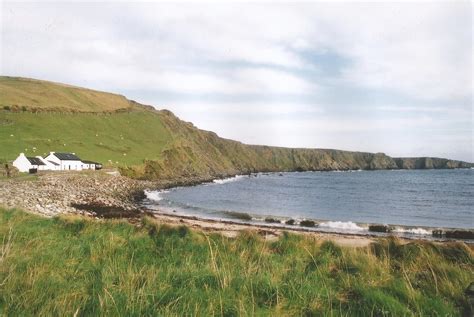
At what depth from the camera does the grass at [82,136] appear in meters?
72.1

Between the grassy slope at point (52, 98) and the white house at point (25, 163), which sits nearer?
the white house at point (25, 163)

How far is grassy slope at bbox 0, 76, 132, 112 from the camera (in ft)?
315

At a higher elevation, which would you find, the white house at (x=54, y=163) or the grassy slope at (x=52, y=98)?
the grassy slope at (x=52, y=98)

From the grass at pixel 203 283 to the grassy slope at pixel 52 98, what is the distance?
9435 cm

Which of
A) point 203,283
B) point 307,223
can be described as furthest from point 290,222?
point 203,283

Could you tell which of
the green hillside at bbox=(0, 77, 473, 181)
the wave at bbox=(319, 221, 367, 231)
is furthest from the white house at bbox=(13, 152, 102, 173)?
the wave at bbox=(319, 221, 367, 231)

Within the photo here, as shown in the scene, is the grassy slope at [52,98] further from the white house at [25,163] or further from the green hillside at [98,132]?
the white house at [25,163]

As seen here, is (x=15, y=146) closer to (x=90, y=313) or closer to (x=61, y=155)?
(x=61, y=155)

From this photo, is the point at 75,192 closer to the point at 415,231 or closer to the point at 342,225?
the point at 342,225

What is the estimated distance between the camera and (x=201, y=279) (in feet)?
19.8

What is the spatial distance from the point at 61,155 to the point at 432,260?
7008 cm

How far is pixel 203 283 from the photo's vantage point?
5.98 m

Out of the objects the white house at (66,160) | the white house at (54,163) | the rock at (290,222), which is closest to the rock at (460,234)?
the rock at (290,222)

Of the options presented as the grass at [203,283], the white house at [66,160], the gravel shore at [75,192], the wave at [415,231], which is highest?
the white house at [66,160]
